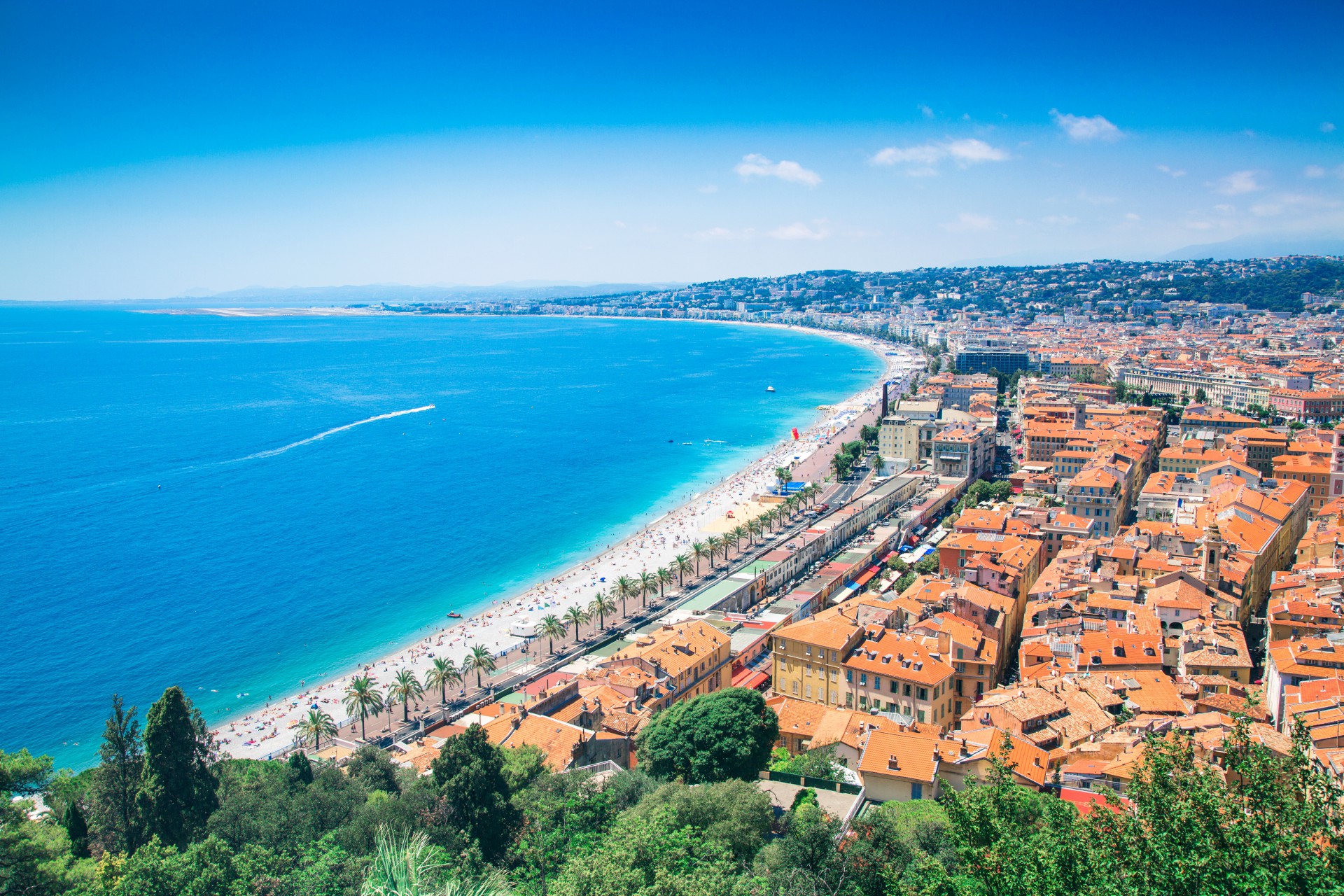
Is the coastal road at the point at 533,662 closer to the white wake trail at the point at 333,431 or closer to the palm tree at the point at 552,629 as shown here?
the palm tree at the point at 552,629

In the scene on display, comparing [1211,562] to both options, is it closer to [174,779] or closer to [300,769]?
[300,769]

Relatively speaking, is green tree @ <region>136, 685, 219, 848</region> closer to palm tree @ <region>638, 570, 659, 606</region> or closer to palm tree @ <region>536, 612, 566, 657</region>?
palm tree @ <region>536, 612, 566, 657</region>

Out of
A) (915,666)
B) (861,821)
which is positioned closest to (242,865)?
(861,821)

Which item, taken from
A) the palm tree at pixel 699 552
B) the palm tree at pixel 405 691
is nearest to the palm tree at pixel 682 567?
the palm tree at pixel 699 552

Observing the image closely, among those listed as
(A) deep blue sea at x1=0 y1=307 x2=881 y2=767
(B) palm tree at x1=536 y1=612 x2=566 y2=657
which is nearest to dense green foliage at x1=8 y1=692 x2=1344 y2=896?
(B) palm tree at x1=536 y1=612 x2=566 y2=657

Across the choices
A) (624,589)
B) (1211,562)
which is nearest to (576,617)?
(624,589)

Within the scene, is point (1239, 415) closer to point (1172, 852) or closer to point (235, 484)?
point (1172, 852)

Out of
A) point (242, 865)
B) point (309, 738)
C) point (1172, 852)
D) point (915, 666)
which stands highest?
point (1172, 852)
